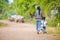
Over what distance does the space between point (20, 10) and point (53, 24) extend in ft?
33.1

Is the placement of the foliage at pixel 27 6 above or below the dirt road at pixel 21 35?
above

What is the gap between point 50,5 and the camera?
44.4ft

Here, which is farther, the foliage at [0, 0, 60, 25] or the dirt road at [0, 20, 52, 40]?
the foliage at [0, 0, 60, 25]

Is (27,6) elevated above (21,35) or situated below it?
above

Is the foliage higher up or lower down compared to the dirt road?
higher up

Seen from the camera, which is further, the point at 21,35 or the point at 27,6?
the point at 27,6

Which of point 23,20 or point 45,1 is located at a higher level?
point 45,1

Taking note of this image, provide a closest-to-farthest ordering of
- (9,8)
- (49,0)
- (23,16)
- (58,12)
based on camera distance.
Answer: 1. (49,0)
2. (58,12)
3. (23,16)
4. (9,8)

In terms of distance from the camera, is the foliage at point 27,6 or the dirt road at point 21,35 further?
the foliage at point 27,6

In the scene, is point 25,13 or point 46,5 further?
point 25,13

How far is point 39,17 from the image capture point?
13.0m

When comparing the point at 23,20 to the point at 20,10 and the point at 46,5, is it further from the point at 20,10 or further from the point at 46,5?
the point at 46,5

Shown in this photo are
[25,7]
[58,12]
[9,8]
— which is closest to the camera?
[58,12]

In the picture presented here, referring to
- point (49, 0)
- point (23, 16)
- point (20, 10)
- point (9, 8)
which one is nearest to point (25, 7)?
point (20, 10)
